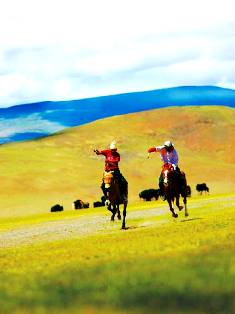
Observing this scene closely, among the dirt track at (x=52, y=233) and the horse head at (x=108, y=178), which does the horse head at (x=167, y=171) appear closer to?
the dirt track at (x=52, y=233)

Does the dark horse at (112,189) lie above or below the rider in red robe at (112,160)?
below

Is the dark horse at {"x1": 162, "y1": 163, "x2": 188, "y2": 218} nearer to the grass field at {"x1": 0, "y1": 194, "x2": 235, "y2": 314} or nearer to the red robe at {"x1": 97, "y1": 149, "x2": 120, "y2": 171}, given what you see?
the red robe at {"x1": 97, "y1": 149, "x2": 120, "y2": 171}

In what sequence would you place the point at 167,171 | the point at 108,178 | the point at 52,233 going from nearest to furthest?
the point at 108,178
the point at 167,171
the point at 52,233

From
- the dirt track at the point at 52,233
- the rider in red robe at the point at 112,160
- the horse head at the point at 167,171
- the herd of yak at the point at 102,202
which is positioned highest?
the herd of yak at the point at 102,202

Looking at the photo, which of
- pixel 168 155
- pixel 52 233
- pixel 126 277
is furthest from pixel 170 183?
pixel 126 277

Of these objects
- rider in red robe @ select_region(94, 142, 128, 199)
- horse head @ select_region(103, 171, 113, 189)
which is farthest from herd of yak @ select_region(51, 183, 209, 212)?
rider in red robe @ select_region(94, 142, 128, 199)

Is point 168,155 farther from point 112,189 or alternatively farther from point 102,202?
point 102,202

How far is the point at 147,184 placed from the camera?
181 meters

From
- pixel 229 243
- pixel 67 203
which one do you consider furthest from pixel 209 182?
pixel 229 243

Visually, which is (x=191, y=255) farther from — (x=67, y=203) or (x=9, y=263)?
(x=67, y=203)

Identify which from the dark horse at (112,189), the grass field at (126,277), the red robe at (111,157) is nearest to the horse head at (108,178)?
the dark horse at (112,189)

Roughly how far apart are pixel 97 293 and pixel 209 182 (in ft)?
578

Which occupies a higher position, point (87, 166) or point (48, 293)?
point (87, 166)

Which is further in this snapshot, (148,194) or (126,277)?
(148,194)
